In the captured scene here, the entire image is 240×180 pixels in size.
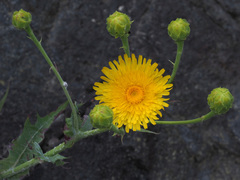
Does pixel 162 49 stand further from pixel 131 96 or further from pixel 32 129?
pixel 32 129

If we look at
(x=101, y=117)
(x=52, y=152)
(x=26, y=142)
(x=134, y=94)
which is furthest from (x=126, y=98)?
(x=26, y=142)

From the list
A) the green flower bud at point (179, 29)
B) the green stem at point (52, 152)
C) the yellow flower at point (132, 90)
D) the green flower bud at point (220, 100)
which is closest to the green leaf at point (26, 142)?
the green stem at point (52, 152)

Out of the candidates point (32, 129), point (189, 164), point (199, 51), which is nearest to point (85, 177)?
point (32, 129)

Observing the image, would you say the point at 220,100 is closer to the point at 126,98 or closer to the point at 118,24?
the point at 126,98

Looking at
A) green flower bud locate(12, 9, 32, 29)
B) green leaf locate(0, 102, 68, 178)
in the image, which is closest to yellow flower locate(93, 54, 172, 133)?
green leaf locate(0, 102, 68, 178)

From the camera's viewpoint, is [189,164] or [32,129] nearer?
[32,129]

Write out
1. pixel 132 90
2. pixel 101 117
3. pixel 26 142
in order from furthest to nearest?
1. pixel 26 142
2. pixel 132 90
3. pixel 101 117

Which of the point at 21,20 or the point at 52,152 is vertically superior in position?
the point at 21,20
